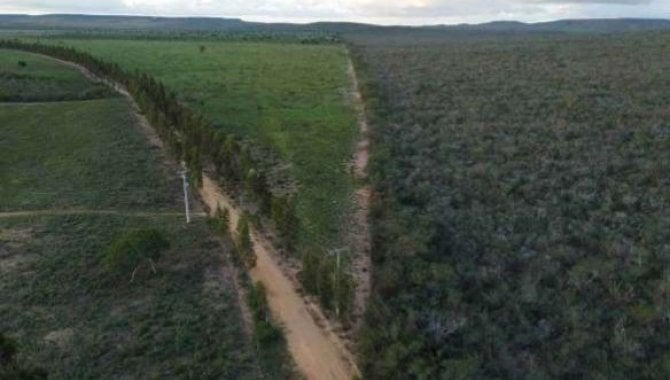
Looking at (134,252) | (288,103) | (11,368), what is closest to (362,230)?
(134,252)

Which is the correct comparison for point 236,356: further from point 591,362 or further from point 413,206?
point 413,206

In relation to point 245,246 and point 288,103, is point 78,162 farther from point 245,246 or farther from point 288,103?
point 288,103

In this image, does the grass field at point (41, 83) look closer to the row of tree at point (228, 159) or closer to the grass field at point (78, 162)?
the grass field at point (78, 162)

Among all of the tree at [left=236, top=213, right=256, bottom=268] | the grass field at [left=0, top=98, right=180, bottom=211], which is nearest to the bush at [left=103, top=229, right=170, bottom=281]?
the tree at [left=236, top=213, right=256, bottom=268]

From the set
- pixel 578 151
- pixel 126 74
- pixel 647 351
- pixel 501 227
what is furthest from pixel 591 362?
pixel 126 74

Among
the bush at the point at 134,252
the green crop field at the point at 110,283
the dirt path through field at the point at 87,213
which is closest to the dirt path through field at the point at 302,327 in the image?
the green crop field at the point at 110,283

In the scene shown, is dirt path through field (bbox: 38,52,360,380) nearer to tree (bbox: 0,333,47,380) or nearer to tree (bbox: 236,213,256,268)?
tree (bbox: 236,213,256,268)
